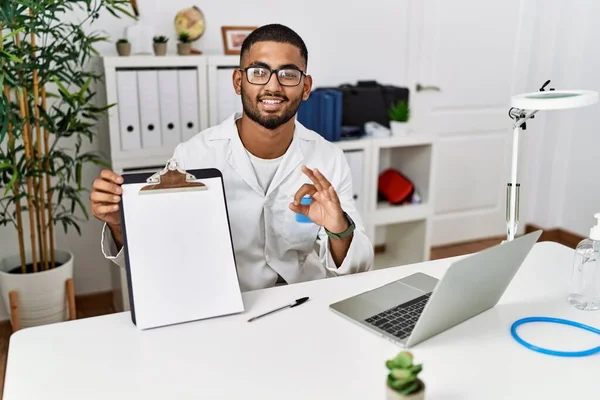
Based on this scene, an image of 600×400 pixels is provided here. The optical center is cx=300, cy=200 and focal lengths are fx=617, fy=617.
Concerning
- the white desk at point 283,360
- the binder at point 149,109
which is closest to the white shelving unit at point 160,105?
the binder at point 149,109

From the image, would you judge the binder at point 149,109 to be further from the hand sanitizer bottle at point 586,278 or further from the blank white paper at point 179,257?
the hand sanitizer bottle at point 586,278

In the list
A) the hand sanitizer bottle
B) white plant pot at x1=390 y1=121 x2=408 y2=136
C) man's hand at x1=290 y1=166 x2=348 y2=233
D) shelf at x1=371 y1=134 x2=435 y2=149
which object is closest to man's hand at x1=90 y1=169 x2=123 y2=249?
man's hand at x1=290 y1=166 x2=348 y2=233

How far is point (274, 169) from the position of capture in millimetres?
1773

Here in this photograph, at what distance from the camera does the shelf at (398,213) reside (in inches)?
123

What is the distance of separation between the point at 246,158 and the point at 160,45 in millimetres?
1064

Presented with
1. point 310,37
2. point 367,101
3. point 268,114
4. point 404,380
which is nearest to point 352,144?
point 367,101

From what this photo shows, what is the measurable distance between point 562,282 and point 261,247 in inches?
31.0

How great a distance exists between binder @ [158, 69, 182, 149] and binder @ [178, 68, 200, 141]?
0.07 feet

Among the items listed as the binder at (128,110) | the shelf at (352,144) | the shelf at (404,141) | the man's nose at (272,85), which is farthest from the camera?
the shelf at (404,141)

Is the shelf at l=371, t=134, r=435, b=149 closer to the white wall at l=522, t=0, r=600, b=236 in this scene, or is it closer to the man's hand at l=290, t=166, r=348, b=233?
the white wall at l=522, t=0, r=600, b=236

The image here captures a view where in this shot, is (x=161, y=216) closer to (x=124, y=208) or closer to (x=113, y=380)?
(x=124, y=208)

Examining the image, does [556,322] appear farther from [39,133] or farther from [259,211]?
[39,133]

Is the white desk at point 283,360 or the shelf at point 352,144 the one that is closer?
the white desk at point 283,360

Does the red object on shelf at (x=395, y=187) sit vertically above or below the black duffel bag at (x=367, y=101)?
below
